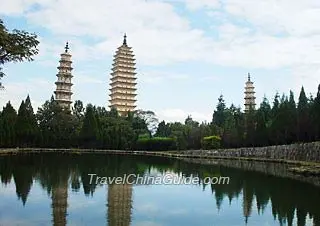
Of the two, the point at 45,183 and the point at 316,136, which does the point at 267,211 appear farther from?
the point at 316,136

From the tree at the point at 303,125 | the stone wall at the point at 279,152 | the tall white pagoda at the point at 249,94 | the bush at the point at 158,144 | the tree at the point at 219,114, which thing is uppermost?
the tall white pagoda at the point at 249,94

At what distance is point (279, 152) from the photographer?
43719 millimetres

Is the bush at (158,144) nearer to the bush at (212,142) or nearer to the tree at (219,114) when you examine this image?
the bush at (212,142)

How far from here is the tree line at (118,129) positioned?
55734 mm

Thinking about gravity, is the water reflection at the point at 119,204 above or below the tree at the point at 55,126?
below

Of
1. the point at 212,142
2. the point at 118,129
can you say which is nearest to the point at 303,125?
the point at 212,142

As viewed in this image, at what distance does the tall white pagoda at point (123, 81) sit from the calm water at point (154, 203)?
2590 inches

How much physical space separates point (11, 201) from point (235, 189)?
1016 centimetres

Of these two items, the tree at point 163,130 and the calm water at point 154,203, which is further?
the tree at point 163,130

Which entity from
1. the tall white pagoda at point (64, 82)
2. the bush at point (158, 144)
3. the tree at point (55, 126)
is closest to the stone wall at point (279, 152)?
the bush at point (158, 144)

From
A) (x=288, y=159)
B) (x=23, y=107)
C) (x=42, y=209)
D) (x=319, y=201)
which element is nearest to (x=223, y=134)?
(x=288, y=159)

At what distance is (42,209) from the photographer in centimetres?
1434

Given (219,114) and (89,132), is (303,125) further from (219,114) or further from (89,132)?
(219,114)

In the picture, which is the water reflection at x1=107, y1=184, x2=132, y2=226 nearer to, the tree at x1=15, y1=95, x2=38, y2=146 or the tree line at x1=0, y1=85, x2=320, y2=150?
the tree line at x1=0, y1=85, x2=320, y2=150
